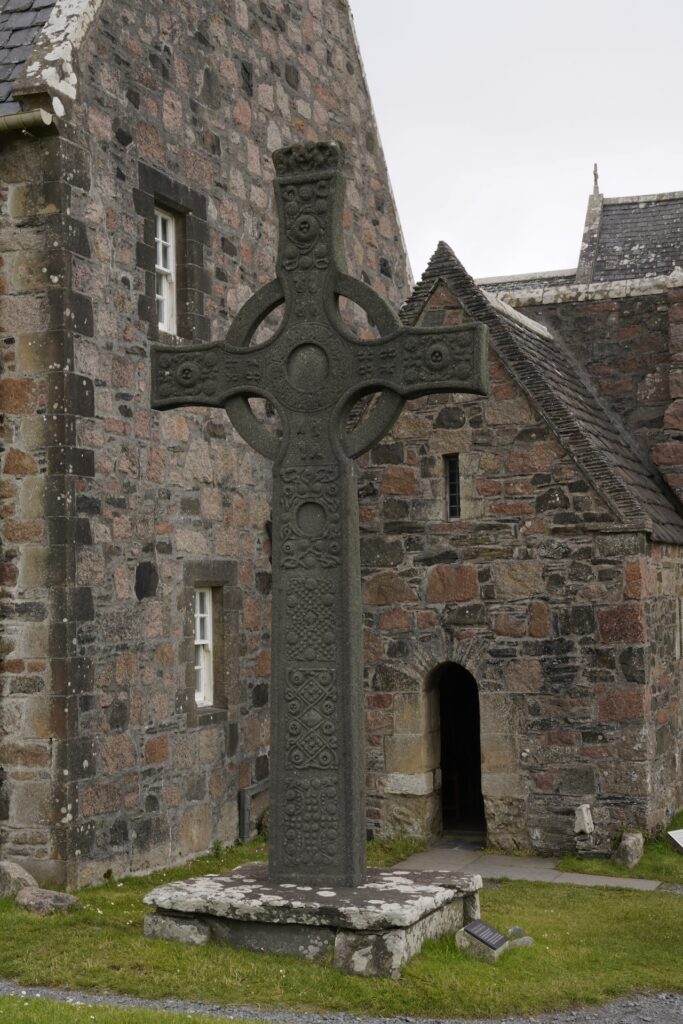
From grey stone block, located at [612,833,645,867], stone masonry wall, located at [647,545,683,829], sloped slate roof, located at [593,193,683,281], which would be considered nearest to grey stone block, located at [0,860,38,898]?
grey stone block, located at [612,833,645,867]

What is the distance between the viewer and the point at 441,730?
14.4 meters

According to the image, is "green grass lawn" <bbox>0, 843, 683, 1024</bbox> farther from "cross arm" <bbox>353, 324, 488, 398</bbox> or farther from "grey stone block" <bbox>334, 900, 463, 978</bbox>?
"cross arm" <bbox>353, 324, 488, 398</bbox>

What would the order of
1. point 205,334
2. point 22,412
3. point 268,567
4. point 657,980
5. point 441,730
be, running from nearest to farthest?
point 657,980 → point 22,412 → point 205,334 → point 268,567 → point 441,730

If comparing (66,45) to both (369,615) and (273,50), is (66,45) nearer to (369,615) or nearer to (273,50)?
(273,50)

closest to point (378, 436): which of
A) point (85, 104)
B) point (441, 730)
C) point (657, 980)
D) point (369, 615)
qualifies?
point (657, 980)

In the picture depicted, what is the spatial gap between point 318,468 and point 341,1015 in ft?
9.83

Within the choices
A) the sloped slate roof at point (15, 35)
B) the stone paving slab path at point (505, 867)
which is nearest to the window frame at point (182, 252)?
the sloped slate roof at point (15, 35)

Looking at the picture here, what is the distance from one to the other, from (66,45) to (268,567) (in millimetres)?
5298

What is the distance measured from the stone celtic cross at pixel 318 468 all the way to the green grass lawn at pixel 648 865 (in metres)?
4.23

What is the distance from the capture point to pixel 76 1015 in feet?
20.8

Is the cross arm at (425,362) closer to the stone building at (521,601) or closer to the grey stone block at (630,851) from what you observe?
the stone building at (521,601)

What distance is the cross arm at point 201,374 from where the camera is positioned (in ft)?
26.6

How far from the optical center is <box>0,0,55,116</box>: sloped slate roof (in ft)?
32.9

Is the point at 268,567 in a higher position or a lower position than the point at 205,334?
lower
